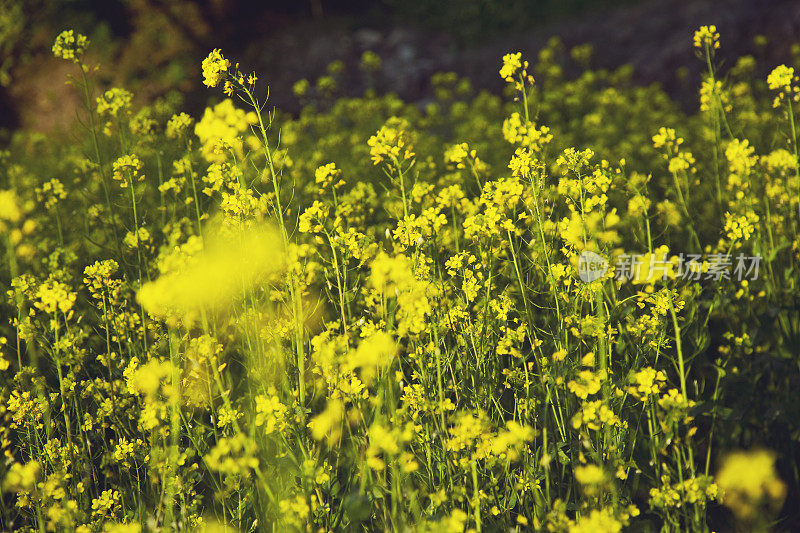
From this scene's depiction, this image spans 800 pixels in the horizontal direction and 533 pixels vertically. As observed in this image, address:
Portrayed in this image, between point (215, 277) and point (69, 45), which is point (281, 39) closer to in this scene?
point (69, 45)

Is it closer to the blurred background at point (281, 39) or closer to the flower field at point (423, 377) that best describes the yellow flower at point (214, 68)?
the flower field at point (423, 377)

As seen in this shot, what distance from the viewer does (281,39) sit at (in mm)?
11211

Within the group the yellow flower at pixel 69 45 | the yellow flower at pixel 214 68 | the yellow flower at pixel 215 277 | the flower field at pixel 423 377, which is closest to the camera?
the flower field at pixel 423 377

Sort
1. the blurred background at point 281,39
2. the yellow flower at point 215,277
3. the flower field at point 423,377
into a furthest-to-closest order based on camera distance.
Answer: the blurred background at point 281,39 → the yellow flower at point 215,277 → the flower field at point 423,377

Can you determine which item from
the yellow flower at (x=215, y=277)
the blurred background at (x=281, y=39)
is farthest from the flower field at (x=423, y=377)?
the blurred background at (x=281, y=39)

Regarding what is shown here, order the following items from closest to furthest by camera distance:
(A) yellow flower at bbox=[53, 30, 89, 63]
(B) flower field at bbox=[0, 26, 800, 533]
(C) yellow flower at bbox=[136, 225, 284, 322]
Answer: (B) flower field at bbox=[0, 26, 800, 533], (C) yellow flower at bbox=[136, 225, 284, 322], (A) yellow flower at bbox=[53, 30, 89, 63]

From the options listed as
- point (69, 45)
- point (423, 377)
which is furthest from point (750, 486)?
point (69, 45)

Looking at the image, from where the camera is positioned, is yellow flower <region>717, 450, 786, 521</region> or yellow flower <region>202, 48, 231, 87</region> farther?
yellow flower <region>202, 48, 231, 87</region>

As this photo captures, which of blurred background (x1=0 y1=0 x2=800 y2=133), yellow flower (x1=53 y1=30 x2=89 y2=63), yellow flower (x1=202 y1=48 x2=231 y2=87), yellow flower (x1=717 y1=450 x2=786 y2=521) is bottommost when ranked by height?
yellow flower (x1=717 y1=450 x2=786 y2=521)

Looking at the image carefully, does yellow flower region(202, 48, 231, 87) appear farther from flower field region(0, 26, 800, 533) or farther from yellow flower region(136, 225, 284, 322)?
yellow flower region(136, 225, 284, 322)

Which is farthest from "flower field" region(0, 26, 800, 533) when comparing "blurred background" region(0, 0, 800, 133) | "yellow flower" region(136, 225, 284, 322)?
"blurred background" region(0, 0, 800, 133)

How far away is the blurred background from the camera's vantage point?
9664 millimetres

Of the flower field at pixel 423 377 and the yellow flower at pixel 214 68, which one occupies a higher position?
the yellow flower at pixel 214 68

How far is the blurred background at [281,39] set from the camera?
31.7 feet
